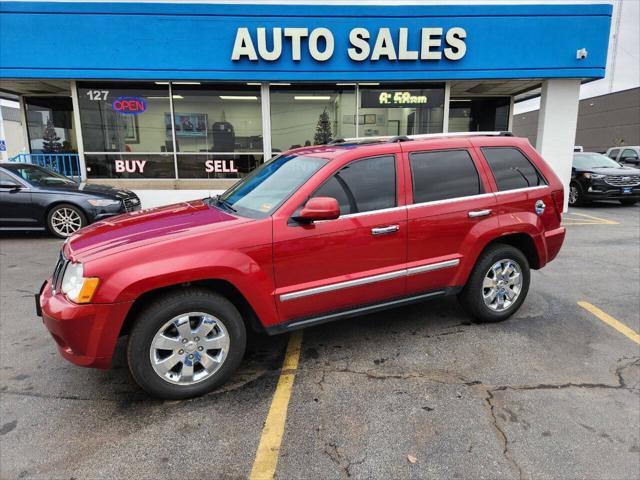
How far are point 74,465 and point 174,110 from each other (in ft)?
35.4

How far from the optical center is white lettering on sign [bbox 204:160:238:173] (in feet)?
39.5

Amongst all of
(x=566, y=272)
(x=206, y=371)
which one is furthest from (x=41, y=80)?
(x=566, y=272)

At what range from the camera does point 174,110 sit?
464 inches

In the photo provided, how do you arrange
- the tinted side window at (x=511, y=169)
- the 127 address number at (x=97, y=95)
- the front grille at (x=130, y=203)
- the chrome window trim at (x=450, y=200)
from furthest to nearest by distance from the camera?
1. the 127 address number at (x=97, y=95)
2. the front grille at (x=130, y=203)
3. the tinted side window at (x=511, y=169)
4. the chrome window trim at (x=450, y=200)

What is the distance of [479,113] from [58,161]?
13.9 meters

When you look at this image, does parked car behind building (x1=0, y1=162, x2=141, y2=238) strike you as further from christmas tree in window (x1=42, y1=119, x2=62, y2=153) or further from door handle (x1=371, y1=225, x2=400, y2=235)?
door handle (x1=371, y1=225, x2=400, y2=235)

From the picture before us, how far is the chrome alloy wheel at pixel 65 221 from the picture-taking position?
8.41m

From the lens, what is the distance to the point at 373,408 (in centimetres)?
295

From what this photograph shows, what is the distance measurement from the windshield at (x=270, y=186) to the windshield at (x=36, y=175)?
6.42 meters

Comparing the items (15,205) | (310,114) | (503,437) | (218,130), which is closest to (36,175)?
(15,205)

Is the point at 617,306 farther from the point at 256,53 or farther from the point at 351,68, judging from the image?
the point at 256,53

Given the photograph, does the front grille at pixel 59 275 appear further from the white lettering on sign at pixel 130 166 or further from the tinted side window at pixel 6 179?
the white lettering on sign at pixel 130 166

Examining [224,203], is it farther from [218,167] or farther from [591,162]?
[591,162]

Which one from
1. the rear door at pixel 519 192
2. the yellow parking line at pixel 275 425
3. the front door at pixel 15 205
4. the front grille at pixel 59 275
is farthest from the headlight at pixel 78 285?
the front door at pixel 15 205
